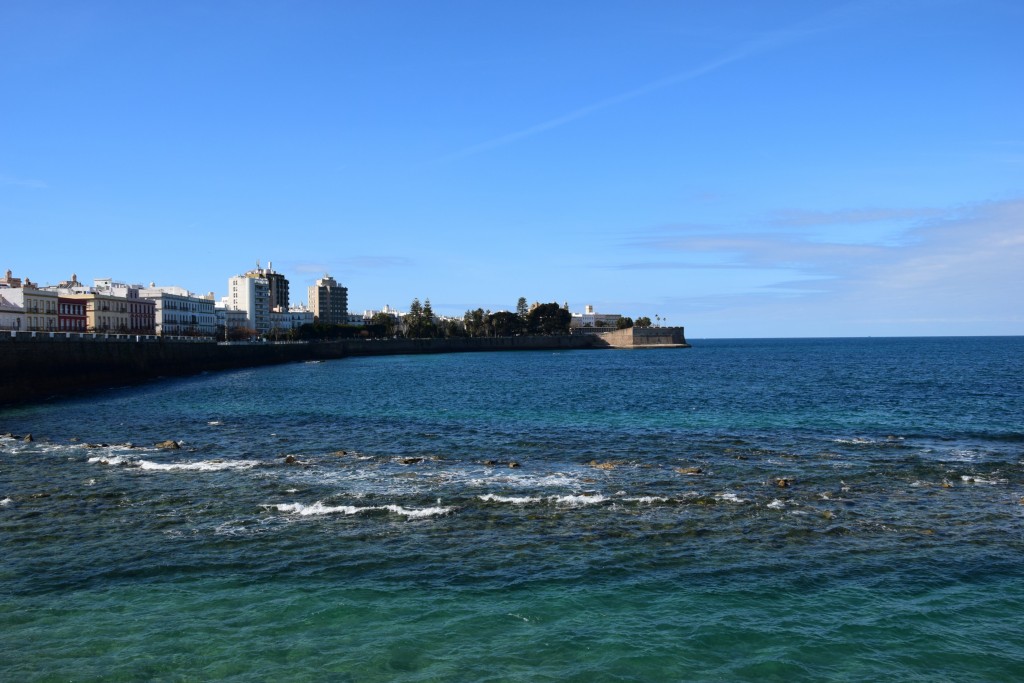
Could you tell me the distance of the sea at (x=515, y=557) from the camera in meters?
16.2

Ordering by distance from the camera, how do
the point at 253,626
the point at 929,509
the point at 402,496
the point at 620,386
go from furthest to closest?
the point at 620,386 < the point at 402,496 < the point at 929,509 < the point at 253,626

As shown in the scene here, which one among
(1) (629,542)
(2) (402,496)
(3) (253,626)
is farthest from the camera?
(2) (402,496)

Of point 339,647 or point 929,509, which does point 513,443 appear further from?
point 339,647

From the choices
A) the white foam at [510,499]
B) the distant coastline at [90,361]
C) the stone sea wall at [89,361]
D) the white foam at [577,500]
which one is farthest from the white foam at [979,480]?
the stone sea wall at [89,361]

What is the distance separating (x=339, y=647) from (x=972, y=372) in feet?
412

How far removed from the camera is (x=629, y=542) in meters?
23.8

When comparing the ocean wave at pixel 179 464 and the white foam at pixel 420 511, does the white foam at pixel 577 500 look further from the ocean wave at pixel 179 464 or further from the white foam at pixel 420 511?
the ocean wave at pixel 179 464

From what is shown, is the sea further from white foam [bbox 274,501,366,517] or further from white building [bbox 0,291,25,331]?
white building [bbox 0,291,25,331]

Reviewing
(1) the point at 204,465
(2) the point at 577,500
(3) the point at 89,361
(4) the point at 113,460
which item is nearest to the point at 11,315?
(3) the point at 89,361

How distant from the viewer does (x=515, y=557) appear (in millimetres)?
22484

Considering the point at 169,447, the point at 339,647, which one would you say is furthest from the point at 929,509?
the point at 169,447

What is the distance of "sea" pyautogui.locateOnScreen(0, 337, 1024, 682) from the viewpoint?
53.3 ft

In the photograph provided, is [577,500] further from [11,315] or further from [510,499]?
[11,315]

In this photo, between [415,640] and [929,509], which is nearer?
[415,640]
